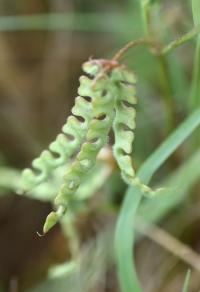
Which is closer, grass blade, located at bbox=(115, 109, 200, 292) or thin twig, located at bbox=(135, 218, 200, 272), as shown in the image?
grass blade, located at bbox=(115, 109, 200, 292)

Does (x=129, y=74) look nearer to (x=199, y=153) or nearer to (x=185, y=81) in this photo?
(x=199, y=153)

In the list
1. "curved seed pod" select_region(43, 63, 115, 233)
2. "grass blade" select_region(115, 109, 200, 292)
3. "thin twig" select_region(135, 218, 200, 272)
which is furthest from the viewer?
"thin twig" select_region(135, 218, 200, 272)

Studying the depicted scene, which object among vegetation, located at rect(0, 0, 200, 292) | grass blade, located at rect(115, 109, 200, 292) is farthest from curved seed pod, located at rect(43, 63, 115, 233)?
grass blade, located at rect(115, 109, 200, 292)

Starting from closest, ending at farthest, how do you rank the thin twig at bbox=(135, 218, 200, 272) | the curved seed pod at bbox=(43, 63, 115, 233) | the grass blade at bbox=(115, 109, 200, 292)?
the curved seed pod at bbox=(43, 63, 115, 233) < the grass blade at bbox=(115, 109, 200, 292) < the thin twig at bbox=(135, 218, 200, 272)

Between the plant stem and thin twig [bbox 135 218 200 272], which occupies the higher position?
the plant stem

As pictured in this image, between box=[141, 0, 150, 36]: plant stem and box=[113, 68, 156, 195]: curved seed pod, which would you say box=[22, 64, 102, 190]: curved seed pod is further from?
box=[141, 0, 150, 36]: plant stem

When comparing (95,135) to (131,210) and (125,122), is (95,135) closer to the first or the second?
(125,122)

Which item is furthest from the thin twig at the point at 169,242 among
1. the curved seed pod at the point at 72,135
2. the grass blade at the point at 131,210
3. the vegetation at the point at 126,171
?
the curved seed pod at the point at 72,135
